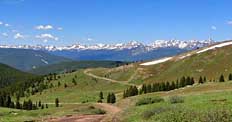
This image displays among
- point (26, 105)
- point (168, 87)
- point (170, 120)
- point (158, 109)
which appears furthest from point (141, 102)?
point (26, 105)

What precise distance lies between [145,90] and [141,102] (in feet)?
438

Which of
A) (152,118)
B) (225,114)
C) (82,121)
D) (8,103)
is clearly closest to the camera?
(225,114)

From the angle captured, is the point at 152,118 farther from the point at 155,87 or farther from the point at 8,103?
the point at 8,103

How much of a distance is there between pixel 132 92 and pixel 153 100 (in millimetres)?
126193

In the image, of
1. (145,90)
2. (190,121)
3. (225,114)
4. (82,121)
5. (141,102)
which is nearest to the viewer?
(225,114)

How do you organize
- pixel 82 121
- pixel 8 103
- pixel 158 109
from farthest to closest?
pixel 8 103
pixel 82 121
pixel 158 109

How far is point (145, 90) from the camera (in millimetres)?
185375

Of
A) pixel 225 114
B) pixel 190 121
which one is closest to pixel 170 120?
pixel 190 121

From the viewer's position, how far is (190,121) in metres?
24.6

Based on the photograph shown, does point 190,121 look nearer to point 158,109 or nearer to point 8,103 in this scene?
point 158,109

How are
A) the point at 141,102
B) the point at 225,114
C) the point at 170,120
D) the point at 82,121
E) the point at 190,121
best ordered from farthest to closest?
the point at 141,102 → the point at 82,121 → the point at 170,120 → the point at 190,121 → the point at 225,114

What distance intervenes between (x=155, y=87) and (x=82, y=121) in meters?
143

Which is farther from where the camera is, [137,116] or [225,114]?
[137,116]

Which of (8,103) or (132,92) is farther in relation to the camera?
(8,103)
